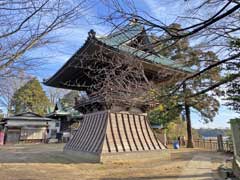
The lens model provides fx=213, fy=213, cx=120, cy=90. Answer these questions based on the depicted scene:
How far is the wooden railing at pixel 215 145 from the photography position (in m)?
12.1

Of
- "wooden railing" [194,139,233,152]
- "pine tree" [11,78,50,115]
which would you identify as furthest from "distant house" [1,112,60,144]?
"wooden railing" [194,139,233,152]

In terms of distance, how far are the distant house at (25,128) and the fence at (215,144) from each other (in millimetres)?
16045

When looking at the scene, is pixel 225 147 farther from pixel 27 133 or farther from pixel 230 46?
pixel 27 133

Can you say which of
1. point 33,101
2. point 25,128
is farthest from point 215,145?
point 33,101

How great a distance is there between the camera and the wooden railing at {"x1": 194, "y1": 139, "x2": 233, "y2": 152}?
12.1 meters

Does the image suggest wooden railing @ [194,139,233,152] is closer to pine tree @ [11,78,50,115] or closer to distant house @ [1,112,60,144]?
distant house @ [1,112,60,144]

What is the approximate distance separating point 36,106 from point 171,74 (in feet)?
97.9

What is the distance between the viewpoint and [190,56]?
15.3ft

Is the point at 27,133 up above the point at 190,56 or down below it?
below

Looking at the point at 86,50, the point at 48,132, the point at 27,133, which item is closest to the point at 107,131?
the point at 86,50

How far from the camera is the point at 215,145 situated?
15.3 meters

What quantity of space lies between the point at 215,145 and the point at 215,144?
0.09 metres

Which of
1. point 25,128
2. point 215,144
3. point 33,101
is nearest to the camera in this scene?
point 215,144

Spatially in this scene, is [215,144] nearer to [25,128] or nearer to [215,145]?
[215,145]
